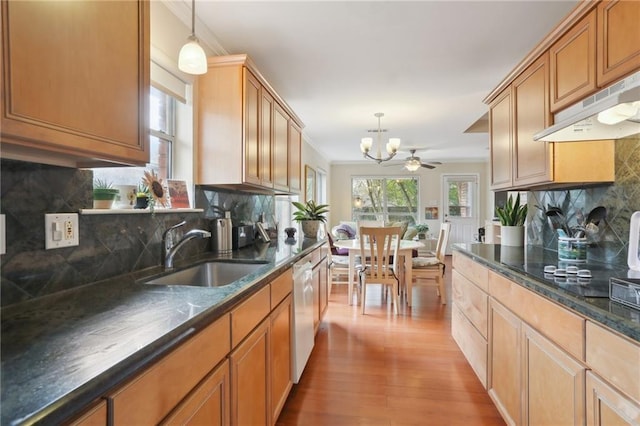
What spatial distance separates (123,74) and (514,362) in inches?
78.2

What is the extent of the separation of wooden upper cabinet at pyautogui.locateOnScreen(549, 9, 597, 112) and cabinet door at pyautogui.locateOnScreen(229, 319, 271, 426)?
188 cm

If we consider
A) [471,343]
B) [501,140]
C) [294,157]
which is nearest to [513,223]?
[501,140]

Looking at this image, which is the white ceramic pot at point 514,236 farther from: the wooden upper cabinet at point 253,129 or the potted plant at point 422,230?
the potted plant at point 422,230

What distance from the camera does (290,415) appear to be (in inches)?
73.1

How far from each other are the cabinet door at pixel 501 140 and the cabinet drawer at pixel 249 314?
193cm

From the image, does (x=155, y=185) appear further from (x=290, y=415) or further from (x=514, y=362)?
(x=514, y=362)

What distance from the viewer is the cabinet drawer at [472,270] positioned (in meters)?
1.95

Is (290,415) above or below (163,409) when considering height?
below

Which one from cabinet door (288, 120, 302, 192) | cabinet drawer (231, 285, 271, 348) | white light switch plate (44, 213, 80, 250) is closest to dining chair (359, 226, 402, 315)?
cabinet door (288, 120, 302, 192)

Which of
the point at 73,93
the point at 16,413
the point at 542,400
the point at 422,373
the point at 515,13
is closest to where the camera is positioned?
the point at 16,413

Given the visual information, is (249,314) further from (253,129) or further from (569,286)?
(253,129)

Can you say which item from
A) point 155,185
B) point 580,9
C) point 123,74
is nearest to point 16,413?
point 123,74

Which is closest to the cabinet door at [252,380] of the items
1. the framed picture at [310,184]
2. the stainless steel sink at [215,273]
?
the stainless steel sink at [215,273]

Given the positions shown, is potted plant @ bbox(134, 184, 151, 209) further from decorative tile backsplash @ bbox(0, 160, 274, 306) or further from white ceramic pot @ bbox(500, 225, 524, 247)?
white ceramic pot @ bbox(500, 225, 524, 247)
